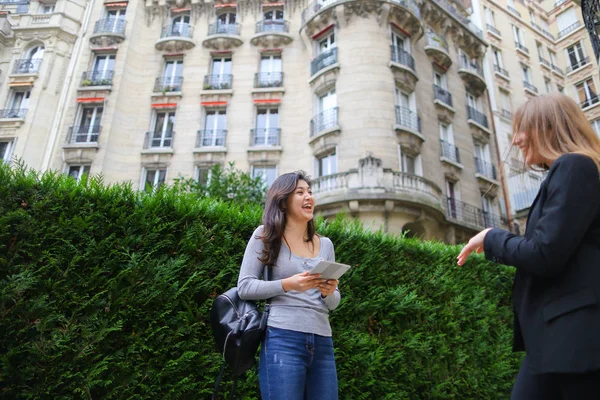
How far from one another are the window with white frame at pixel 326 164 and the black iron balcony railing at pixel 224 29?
860 cm

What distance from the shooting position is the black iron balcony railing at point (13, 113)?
19.8 m

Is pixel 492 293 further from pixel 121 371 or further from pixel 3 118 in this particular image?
pixel 3 118

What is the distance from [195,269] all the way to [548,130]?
340cm

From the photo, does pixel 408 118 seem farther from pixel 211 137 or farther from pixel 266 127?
pixel 211 137

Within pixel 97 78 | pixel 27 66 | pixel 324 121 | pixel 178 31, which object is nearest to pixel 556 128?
pixel 324 121

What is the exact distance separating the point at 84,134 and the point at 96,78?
3171 mm

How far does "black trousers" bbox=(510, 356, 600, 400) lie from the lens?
1.57 metres

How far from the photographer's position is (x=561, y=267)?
168 centimetres

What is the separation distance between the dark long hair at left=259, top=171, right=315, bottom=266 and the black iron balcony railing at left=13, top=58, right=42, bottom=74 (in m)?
23.3

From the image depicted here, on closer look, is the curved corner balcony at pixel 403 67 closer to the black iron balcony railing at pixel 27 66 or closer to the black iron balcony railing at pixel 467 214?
the black iron balcony railing at pixel 467 214

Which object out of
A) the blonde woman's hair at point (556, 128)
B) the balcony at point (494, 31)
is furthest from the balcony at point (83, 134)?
the balcony at point (494, 31)

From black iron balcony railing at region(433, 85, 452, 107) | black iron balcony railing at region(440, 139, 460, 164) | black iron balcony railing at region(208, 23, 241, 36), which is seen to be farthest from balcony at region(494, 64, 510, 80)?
black iron balcony railing at region(208, 23, 241, 36)

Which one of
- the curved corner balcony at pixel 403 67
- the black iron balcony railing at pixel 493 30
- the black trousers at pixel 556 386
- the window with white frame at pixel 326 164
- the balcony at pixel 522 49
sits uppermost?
the black iron balcony railing at pixel 493 30

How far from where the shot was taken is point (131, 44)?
20125 millimetres
